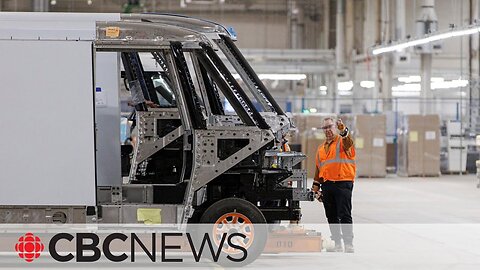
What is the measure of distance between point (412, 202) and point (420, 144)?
8.83 m

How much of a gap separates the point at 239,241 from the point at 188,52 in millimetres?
1999

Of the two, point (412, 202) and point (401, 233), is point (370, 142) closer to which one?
point (412, 202)

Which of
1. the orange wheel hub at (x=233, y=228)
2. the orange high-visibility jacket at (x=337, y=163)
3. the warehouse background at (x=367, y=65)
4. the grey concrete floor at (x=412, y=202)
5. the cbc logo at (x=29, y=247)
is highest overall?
the warehouse background at (x=367, y=65)

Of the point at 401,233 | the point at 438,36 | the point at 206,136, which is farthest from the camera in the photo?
the point at 438,36

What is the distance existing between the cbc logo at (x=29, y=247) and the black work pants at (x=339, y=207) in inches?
130

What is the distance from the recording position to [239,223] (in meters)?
10.2

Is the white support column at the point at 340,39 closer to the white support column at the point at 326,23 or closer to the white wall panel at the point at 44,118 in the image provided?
the white support column at the point at 326,23

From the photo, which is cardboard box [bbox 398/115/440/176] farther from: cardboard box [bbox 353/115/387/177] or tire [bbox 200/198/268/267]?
tire [bbox 200/198/268/267]

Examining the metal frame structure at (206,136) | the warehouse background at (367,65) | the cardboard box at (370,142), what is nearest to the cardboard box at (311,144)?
the warehouse background at (367,65)

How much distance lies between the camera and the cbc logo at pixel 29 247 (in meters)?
10.3

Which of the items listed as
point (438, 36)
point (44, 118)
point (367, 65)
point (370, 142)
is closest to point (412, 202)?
point (438, 36)

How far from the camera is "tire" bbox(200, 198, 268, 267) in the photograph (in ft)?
33.2

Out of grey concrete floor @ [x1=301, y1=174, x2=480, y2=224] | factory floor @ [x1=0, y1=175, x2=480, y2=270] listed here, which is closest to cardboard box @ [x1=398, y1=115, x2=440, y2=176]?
grey concrete floor @ [x1=301, y1=174, x2=480, y2=224]

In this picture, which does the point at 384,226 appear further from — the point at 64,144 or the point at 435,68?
the point at 435,68
